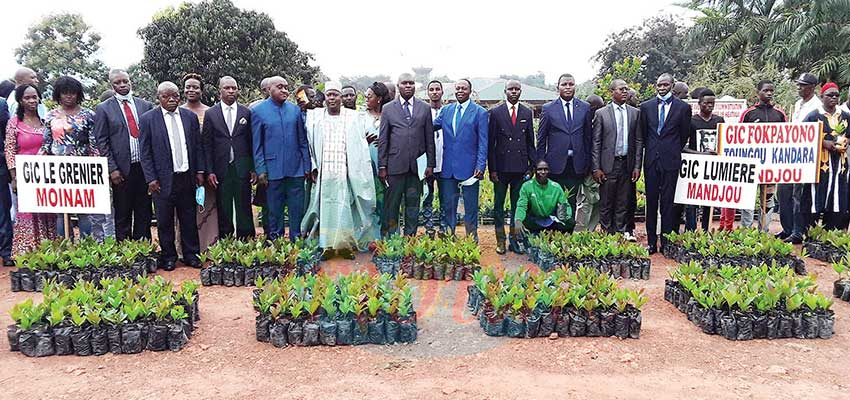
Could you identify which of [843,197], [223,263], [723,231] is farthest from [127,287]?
[843,197]

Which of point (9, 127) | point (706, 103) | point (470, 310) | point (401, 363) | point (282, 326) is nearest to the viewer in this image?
point (401, 363)

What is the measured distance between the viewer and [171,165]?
7.02m

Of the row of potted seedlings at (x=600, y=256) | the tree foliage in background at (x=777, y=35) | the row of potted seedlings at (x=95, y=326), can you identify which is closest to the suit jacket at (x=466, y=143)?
the row of potted seedlings at (x=600, y=256)

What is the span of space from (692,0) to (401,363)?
108 ft

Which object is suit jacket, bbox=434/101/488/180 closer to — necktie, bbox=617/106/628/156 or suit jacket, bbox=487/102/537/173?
suit jacket, bbox=487/102/537/173

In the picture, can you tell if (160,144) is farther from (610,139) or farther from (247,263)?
(610,139)

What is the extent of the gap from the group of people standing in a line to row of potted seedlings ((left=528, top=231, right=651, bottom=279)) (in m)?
0.66

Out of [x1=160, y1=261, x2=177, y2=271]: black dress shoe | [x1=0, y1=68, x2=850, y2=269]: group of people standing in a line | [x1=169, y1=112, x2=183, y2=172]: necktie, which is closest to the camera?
[x1=169, y1=112, x2=183, y2=172]: necktie

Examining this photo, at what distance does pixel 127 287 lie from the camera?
17.5 ft

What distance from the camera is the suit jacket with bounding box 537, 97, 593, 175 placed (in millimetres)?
7707

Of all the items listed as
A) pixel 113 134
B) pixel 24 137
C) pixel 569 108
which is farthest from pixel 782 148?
pixel 24 137

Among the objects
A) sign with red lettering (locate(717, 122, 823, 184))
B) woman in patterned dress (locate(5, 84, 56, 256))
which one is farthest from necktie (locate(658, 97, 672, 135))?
woman in patterned dress (locate(5, 84, 56, 256))

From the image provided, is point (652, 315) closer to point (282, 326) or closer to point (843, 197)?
point (282, 326)

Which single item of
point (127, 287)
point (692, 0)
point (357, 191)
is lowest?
point (127, 287)
